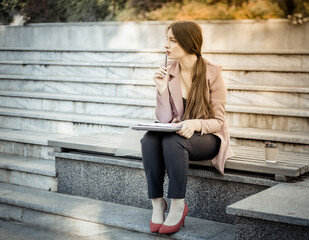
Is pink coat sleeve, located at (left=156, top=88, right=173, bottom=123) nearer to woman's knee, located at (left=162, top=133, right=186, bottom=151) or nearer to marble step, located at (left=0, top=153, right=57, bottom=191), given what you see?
woman's knee, located at (left=162, top=133, right=186, bottom=151)

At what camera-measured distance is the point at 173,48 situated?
11.9 ft

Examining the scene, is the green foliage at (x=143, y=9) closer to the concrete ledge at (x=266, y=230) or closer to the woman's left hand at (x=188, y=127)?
the woman's left hand at (x=188, y=127)

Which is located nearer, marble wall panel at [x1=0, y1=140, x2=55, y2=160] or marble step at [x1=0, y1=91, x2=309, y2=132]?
marble step at [x1=0, y1=91, x2=309, y2=132]

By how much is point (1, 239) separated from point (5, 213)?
61 centimetres

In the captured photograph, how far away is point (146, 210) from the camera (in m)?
4.03

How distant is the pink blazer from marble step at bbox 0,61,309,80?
75.7 inches

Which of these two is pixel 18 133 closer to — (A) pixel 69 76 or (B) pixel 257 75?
(A) pixel 69 76

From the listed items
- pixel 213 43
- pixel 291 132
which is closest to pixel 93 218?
pixel 291 132

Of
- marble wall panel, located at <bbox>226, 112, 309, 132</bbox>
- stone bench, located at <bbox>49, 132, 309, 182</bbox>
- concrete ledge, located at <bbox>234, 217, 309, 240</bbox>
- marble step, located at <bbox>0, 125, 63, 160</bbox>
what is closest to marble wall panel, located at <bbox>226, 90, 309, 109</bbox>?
marble wall panel, located at <bbox>226, 112, 309, 132</bbox>

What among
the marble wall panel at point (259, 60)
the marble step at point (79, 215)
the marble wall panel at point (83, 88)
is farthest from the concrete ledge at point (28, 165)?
the marble wall panel at point (259, 60)

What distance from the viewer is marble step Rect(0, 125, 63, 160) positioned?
521 cm

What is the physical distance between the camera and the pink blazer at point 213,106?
359cm

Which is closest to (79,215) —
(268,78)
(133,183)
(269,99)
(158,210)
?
(133,183)

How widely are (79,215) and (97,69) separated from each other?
301 cm
